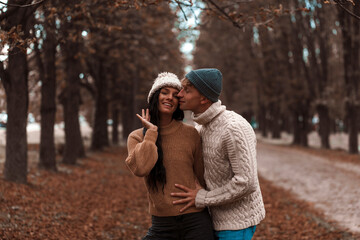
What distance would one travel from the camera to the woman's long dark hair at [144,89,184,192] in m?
2.92

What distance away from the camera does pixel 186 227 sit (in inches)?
115

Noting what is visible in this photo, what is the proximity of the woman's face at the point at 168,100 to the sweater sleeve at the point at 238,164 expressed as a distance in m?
0.49

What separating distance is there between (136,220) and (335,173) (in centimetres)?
923

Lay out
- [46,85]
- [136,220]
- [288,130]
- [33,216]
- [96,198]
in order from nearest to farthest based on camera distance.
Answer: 1. [33,216]
2. [136,220]
3. [96,198]
4. [46,85]
5. [288,130]

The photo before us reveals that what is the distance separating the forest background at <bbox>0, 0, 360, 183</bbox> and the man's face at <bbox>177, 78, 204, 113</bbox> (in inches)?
77.5

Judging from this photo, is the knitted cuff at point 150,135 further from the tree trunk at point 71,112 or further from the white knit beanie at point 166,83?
the tree trunk at point 71,112

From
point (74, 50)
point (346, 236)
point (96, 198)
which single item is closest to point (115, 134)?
point (74, 50)

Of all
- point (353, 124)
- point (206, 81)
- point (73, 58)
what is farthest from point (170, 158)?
point (353, 124)

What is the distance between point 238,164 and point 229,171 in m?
0.18

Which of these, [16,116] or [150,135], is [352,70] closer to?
[16,116]

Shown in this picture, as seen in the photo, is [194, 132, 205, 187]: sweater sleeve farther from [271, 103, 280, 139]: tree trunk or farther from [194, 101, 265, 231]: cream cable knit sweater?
[271, 103, 280, 139]: tree trunk

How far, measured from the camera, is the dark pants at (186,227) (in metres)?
2.90

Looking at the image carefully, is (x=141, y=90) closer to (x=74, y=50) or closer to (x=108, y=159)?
(x=108, y=159)

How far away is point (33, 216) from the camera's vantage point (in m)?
6.63
